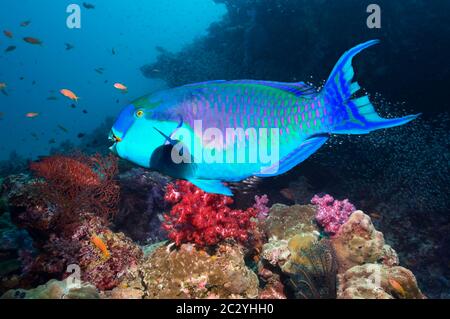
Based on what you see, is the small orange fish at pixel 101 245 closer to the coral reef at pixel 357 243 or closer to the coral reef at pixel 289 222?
the coral reef at pixel 289 222

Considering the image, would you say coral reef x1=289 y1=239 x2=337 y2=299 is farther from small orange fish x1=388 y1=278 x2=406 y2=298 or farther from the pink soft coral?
the pink soft coral

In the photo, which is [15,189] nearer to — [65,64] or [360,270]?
[360,270]

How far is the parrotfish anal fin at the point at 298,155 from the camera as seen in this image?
4.65 feet

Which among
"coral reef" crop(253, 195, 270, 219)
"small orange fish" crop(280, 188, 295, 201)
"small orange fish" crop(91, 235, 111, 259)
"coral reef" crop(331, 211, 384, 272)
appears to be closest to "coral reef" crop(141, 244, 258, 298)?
"small orange fish" crop(91, 235, 111, 259)

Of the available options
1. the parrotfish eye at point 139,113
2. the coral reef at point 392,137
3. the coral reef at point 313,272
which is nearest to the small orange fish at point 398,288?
the coral reef at point 313,272

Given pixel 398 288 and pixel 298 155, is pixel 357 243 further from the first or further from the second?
pixel 298 155

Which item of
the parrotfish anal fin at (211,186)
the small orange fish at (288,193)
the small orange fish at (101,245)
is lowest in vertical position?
the small orange fish at (101,245)

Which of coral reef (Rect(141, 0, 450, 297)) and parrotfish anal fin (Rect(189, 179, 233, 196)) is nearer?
parrotfish anal fin (Rect(189, 179, 233, 196))

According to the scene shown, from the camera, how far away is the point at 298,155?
1438 millimetres

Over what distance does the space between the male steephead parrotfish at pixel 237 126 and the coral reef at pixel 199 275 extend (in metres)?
2.30

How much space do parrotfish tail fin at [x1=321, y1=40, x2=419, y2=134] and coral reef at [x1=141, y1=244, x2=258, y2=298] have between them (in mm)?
2612

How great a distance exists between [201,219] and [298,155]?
237 centimetres

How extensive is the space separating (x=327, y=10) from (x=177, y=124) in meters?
10.6

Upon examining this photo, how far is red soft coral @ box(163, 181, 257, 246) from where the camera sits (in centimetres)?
359
